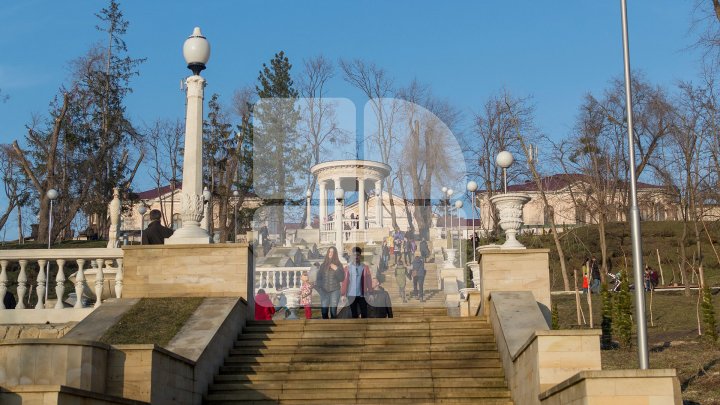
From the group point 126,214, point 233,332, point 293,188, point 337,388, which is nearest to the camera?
point 337,388

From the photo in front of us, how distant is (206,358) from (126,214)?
159 ft

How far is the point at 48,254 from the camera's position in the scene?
49.7ft

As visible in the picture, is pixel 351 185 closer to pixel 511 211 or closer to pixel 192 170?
pixel 192 170

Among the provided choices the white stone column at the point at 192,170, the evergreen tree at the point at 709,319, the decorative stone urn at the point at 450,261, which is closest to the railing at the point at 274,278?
the decorative stone urn at the point at 450,261

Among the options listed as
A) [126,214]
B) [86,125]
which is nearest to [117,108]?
[86,125]

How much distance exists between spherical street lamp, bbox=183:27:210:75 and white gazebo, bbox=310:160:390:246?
25.4 metres

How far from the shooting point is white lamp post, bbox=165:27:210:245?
1591 cm

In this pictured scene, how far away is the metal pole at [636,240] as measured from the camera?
9617 millimetres

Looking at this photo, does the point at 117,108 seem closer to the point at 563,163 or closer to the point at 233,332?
the point at 563,163

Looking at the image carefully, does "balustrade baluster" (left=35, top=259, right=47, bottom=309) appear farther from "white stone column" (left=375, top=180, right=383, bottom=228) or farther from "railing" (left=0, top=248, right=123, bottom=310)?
"white stone column" (left=375, top=180, right=383, bottom=228)

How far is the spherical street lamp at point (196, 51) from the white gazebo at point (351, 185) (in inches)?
999

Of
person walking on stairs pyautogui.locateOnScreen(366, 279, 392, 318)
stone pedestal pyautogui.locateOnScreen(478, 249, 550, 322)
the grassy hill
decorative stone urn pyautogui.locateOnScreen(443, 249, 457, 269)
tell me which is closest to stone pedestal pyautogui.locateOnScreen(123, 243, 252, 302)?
person walking on stairs pyautogui.locateOnScreen(366, 279, 392, 318)

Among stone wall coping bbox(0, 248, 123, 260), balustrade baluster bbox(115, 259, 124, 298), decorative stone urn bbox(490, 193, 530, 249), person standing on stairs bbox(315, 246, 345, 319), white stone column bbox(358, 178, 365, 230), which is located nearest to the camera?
decorative stone urn bbox(490, 193, 530, 249)

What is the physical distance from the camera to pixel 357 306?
16.6m
